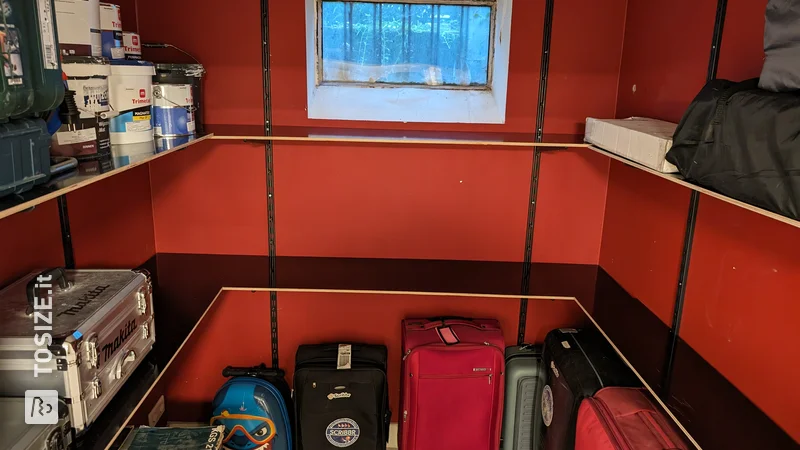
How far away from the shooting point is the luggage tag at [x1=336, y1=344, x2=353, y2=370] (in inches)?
97.3

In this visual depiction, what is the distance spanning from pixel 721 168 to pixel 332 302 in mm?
1801

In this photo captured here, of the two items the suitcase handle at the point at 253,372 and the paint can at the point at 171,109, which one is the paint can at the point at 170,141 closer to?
the paint can at the point at 171,109

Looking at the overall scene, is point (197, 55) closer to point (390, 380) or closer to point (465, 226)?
point (465, 226)

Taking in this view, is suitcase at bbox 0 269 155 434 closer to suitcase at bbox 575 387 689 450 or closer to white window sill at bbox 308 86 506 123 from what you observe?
white window sill at bbox 308 86 506 123

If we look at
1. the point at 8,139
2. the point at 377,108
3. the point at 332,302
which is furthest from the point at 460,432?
the point at 8,139

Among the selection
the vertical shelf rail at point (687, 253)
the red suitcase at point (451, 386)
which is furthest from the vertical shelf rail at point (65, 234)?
the vertical shelf rail at point (687, 253)

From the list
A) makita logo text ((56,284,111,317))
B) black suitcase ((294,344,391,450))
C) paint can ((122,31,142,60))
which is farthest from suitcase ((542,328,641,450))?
paint can ((122,31,142,60))

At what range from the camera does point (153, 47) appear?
2.35 m

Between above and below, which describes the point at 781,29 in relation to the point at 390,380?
above

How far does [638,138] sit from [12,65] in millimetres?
1609

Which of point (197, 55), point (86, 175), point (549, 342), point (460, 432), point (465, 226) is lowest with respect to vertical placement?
point (460, 432)

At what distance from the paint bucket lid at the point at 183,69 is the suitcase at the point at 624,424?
1911 mm

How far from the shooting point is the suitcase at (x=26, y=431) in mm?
1222

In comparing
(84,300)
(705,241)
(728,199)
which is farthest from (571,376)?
(84,300)
